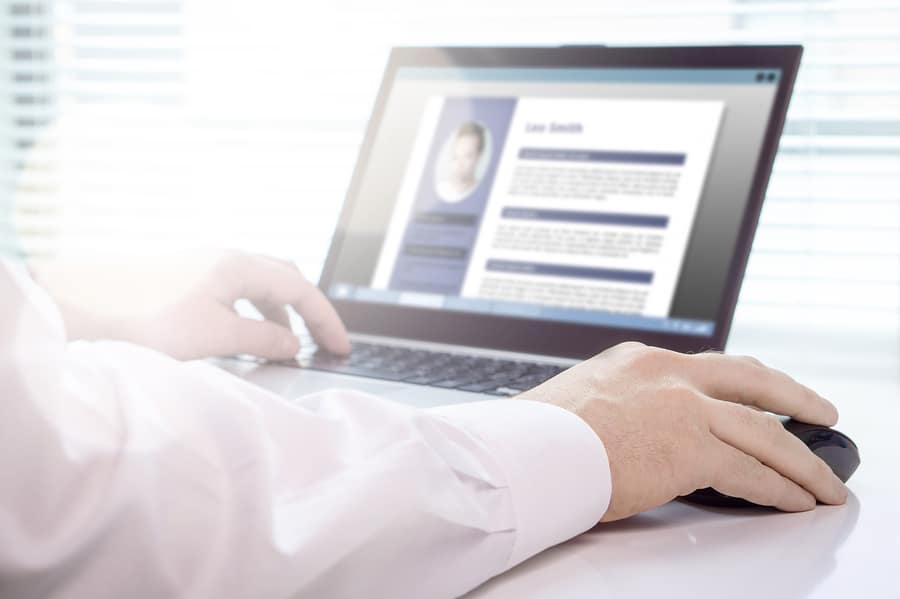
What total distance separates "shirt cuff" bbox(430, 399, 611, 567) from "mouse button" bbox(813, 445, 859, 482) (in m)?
0.15

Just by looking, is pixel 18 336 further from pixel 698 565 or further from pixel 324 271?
pixel 324 271

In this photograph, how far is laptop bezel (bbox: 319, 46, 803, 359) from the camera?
93 cm

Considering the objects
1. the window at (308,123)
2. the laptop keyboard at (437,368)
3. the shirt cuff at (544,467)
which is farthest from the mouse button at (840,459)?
the window at (308,123)

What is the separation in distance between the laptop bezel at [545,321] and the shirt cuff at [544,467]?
450 millimetres

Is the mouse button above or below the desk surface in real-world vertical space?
above

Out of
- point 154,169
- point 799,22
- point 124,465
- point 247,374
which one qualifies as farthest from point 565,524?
point 154,169

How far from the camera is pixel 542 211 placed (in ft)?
3.41

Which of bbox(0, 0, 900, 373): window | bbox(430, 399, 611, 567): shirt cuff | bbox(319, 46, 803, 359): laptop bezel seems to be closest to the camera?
bbox(430, 399, 611, 567): shirt cuff

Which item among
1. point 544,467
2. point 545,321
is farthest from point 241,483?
point 545,321

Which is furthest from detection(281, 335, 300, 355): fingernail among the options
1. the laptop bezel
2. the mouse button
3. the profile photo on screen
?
the mouse button

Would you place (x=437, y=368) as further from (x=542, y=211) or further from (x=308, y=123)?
(x=308, y=123)

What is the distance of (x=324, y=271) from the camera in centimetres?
115

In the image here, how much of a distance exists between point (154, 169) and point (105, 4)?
1.38ft

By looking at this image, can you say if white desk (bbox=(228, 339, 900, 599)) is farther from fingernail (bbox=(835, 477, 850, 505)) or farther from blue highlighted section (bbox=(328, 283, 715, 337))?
blue highlighted section (bbox=(328, 283, 715, 337))
